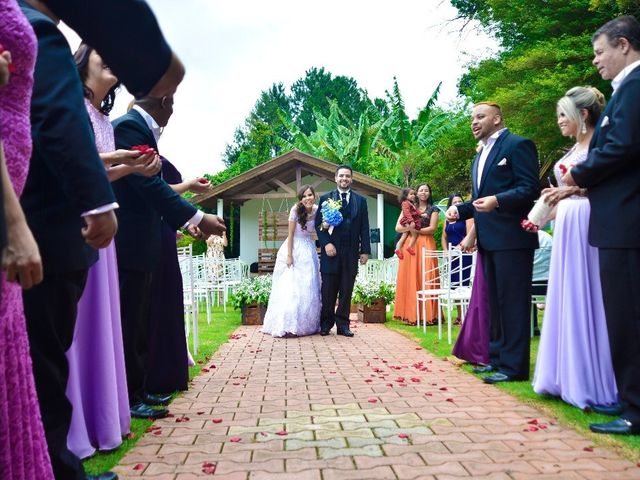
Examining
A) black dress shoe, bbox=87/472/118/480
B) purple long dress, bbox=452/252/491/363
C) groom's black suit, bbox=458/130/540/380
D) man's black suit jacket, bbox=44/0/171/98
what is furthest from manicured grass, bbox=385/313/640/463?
man's black suit jacket, bbox=44/0/171/98

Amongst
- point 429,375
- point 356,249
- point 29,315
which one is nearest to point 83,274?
point 29,315

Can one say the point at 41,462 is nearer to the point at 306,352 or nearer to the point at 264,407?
the point at 264,407

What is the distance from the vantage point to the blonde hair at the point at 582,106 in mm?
4070

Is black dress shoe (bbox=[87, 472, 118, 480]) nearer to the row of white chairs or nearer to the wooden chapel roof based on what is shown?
the row of white chairs

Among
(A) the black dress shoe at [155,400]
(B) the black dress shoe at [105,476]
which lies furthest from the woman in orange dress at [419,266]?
(B) the black dress shoe at [105,476]

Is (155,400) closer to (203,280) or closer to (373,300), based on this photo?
(373,300)

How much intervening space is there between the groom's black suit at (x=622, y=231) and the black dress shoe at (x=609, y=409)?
430 millimetres

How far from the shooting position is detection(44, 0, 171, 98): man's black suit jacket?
1.57 m

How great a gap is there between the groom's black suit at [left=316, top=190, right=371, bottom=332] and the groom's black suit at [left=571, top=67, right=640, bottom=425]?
221 inches

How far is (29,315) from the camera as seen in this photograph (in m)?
2.12

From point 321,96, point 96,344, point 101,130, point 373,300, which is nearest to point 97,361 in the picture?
point 96,344

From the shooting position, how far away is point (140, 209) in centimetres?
375

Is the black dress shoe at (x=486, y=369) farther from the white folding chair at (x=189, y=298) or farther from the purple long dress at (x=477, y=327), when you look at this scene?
the white folding chair at (x=189, y=298)

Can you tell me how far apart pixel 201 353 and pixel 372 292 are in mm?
4650
